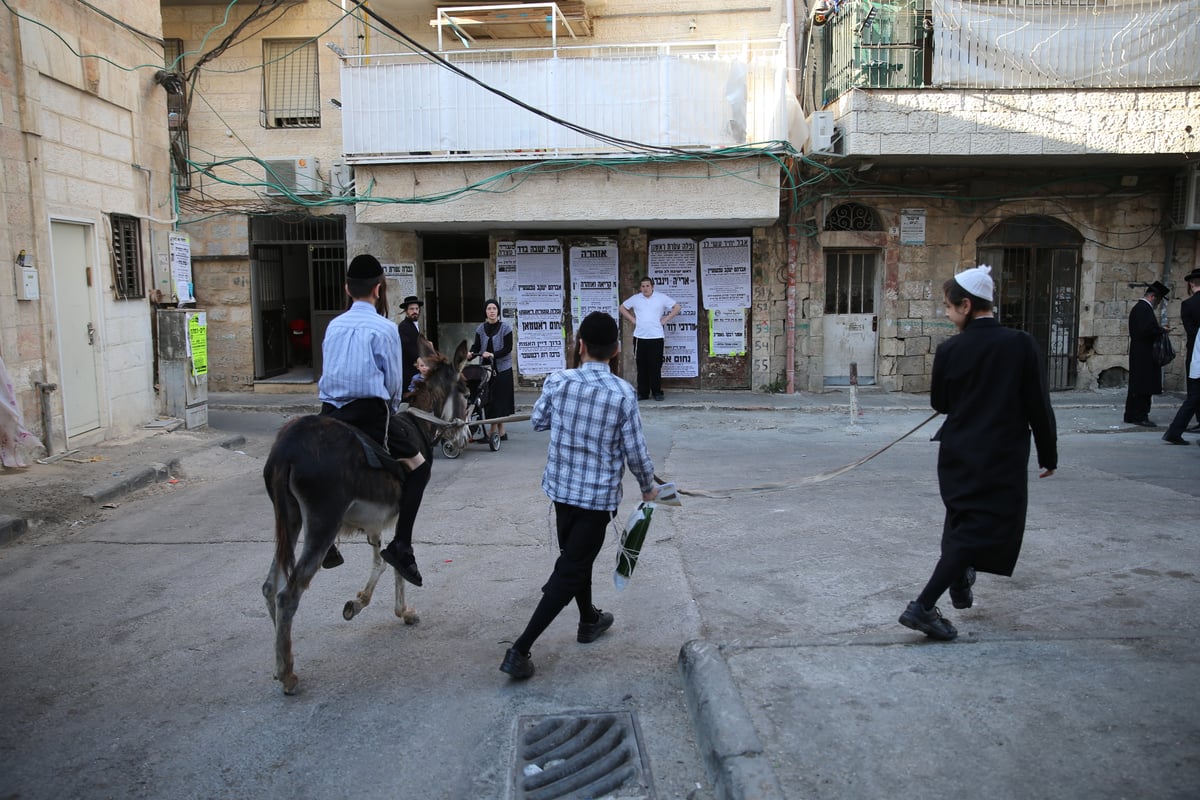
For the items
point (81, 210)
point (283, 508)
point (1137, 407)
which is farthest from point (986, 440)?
point (81, 210)

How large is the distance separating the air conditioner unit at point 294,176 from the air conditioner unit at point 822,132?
25.5 feet

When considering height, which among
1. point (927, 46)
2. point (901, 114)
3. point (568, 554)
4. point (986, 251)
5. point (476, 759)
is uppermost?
point (927, 46)

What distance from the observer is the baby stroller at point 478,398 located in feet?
33.3

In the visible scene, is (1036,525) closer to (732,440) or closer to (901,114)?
(732,440)

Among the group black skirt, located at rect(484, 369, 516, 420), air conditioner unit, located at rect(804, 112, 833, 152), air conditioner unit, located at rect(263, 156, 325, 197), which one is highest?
air conditioner unit, located at rect(804, 112, 833, 152)

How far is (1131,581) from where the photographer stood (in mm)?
5543

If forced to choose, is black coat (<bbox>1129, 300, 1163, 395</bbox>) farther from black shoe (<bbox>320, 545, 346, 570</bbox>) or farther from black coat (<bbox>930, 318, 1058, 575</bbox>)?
black shoe (<bbox>320, 545, 346, 570</bbox>)

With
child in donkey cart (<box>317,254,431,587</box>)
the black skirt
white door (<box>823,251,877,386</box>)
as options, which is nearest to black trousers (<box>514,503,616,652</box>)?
child in donkey cart (<box>317,254,431,587</box>)

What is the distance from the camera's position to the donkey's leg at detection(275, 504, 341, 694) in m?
4.30

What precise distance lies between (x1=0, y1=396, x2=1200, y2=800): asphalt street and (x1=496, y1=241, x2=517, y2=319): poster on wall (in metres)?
8.07

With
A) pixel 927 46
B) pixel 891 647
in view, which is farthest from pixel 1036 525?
pixel 927 46

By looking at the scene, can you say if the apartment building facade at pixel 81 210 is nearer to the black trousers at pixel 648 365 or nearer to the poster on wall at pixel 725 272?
the black trousers at pixel 648 365

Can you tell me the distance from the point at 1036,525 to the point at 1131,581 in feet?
4.79

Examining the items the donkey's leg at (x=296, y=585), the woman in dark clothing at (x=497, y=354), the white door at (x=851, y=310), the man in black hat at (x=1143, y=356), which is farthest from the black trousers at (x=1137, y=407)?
the donkey's leg at (x=296, y=585)
